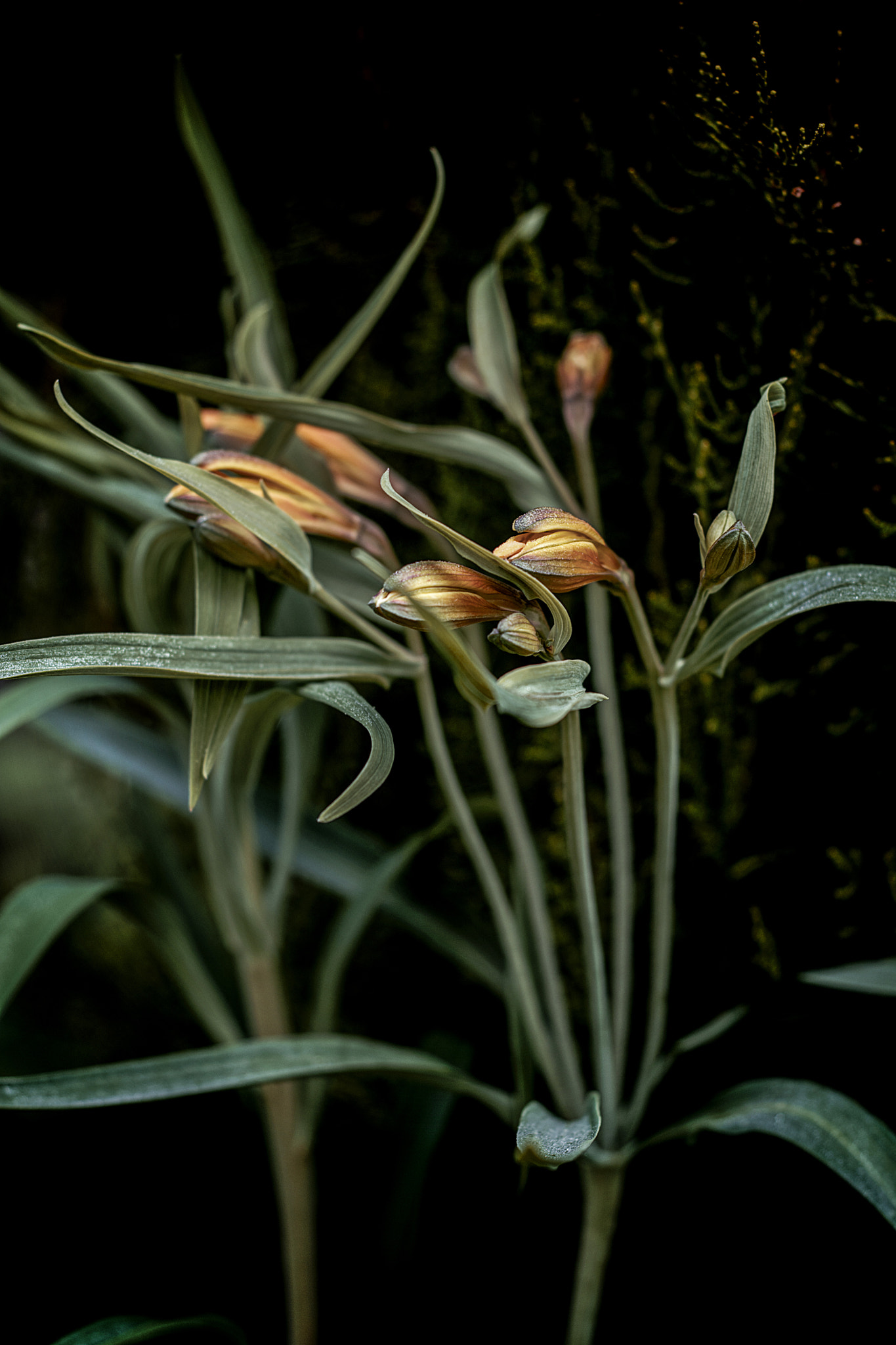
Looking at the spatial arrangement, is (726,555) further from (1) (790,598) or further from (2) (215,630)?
(2) (215,630)

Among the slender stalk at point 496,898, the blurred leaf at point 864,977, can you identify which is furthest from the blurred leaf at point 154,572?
the blurred leaf at point 864,977

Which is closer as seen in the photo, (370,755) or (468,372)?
(370,755)

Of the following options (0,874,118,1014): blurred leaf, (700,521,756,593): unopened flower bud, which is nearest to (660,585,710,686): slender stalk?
(700,521,756,593): unopened flower bud

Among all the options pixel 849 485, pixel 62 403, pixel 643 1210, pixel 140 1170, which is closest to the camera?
pixel 62 403

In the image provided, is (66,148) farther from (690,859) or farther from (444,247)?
(690,859)

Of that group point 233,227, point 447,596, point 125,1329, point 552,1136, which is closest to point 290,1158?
point 125,1329

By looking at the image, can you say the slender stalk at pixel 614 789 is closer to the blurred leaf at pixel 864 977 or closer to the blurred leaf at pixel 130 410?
the blurred leaf at pixel 864 977

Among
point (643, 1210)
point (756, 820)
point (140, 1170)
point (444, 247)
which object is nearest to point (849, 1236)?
point (643, 1210)
